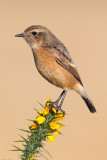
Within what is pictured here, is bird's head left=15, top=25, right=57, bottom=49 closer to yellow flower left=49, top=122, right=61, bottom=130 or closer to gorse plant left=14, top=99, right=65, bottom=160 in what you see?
gorse plant left=14, top=99, right=65, bottom=160

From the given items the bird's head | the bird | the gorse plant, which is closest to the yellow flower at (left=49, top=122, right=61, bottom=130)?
the gorse plant

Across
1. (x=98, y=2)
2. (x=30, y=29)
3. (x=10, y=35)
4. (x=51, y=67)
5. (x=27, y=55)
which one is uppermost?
(x=98, y=2)

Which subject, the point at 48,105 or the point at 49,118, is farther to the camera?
the point at 48,105

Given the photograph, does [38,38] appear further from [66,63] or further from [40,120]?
[40,120]

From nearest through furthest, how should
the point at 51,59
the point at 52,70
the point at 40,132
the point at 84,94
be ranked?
the point at 40,132
the point at 52,70
the point at 51,59
the point at 84,94

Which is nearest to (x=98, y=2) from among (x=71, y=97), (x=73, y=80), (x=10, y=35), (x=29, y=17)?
(x=29, y=17)

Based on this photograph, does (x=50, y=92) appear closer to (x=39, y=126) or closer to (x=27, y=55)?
(x=27, y=55)

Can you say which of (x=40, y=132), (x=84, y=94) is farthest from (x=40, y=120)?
(x=84, y=94)

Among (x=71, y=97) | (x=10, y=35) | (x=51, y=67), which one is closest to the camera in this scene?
(x=51, y=67)

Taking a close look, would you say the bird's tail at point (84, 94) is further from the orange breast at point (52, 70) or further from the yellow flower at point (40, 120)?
the yellow flower at point (40, 120)
